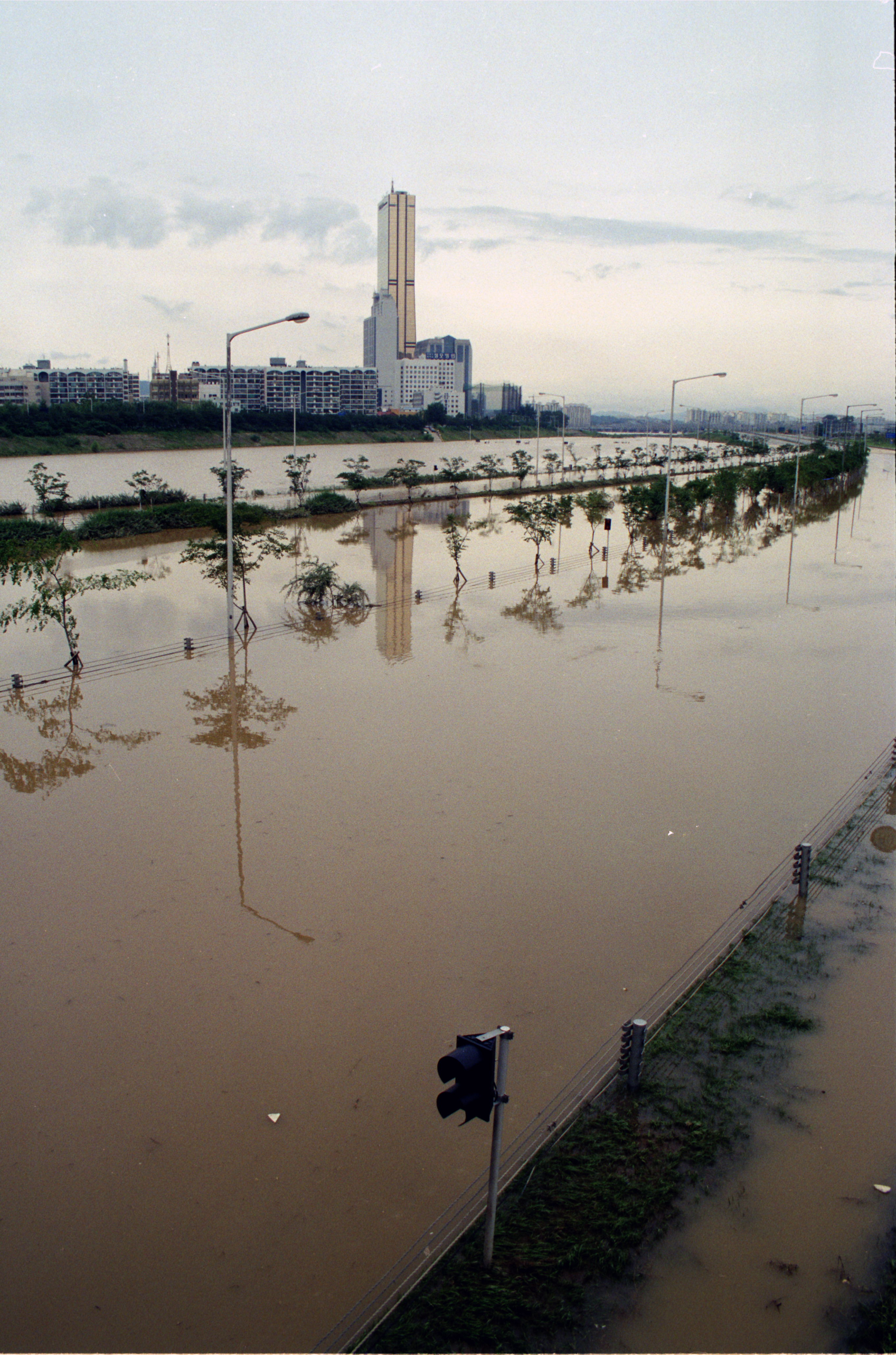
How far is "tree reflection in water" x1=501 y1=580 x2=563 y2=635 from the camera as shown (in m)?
21.4

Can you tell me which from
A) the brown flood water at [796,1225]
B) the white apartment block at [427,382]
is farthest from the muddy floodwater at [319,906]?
the white apartment block at [427,382]

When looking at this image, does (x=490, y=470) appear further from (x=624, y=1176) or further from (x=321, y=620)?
(x=624, y=1176)

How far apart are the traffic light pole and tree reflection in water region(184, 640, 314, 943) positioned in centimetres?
627

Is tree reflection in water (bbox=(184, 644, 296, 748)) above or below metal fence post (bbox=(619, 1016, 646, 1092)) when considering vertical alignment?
above

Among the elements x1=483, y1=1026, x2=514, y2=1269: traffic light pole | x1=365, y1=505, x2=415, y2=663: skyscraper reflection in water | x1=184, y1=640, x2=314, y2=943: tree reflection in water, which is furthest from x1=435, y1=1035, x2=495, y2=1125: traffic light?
x1=365, y1=505, x2=415, y2=663: skyscraper reflection in water

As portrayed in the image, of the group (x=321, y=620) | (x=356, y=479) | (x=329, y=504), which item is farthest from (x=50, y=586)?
(x=356, y=479)

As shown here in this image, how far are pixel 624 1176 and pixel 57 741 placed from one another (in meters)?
10.1

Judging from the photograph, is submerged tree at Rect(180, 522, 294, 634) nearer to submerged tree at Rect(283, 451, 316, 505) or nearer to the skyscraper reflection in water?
the skyscraper reflection in water

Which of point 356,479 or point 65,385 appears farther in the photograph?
point 65,385

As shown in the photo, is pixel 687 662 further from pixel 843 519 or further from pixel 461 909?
pixel 843 519

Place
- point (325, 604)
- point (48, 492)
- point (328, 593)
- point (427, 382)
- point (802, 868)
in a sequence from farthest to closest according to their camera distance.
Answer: point (427, 382), point (48, 492), point (328, 593), point (325, 604), point (802, 868)

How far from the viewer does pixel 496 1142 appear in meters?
4.68

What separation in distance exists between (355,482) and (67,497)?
47.5 feet

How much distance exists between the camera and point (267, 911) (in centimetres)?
865
